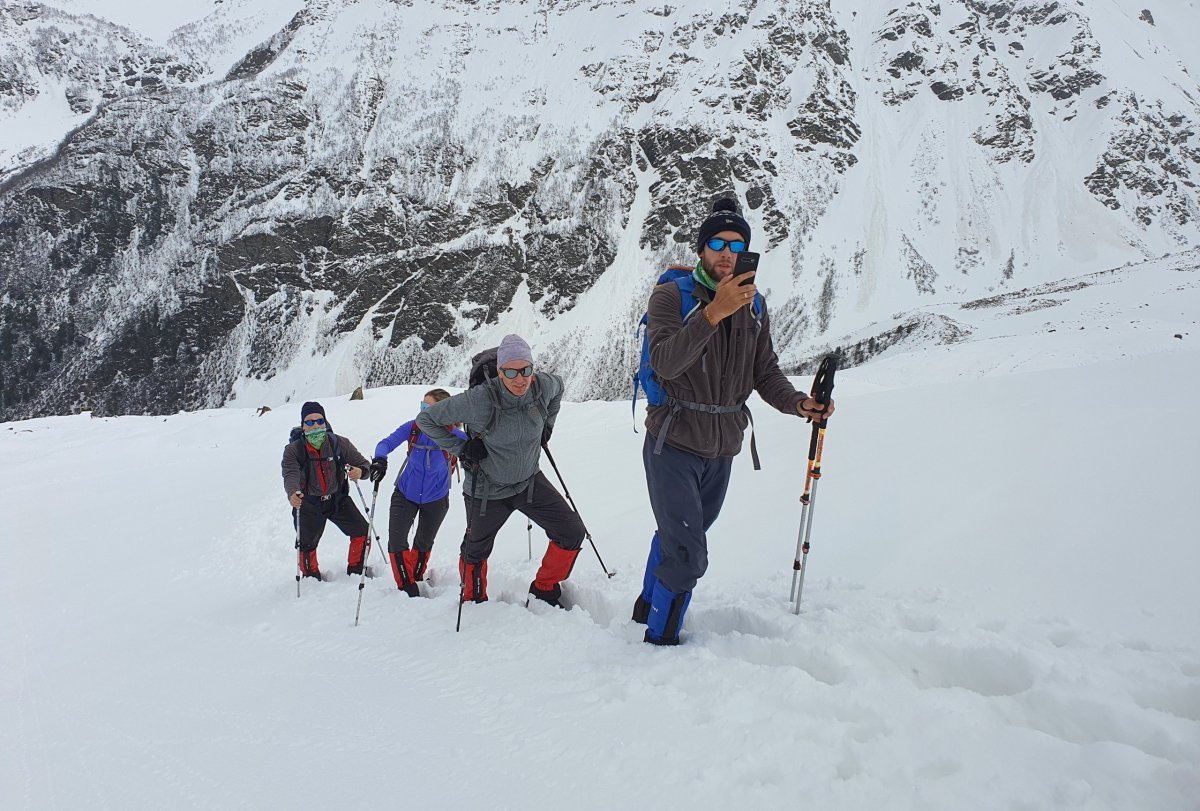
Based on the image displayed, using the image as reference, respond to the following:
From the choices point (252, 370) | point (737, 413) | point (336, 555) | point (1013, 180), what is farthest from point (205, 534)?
point (1013, 180)

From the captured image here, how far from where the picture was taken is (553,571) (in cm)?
466

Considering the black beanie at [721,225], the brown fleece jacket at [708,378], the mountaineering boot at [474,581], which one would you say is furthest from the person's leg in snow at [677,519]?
the mountaineering boot at [474,581]

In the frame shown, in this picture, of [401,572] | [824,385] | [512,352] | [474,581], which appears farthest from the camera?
[401,572]

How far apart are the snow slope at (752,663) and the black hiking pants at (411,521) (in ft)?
1.58

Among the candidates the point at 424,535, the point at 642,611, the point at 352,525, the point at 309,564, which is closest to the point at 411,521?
the point at 424,535

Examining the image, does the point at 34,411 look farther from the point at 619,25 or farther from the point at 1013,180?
the point at 1013,180

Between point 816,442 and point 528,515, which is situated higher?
point 816,442

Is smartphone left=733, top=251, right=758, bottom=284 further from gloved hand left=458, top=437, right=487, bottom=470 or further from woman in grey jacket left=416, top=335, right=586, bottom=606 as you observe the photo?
gloved hand left=458, top=437, right=487, bottom=470

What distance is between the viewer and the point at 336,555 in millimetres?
8453

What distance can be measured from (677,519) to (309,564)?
5.57 metres

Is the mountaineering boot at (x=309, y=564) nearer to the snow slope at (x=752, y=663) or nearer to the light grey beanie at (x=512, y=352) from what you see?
the snow slope at (x=752, y=663)

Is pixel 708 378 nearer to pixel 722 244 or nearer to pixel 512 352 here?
pixel 722 244

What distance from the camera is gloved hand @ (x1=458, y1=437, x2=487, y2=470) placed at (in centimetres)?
435

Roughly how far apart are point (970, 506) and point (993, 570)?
Answer: 1056 mm
